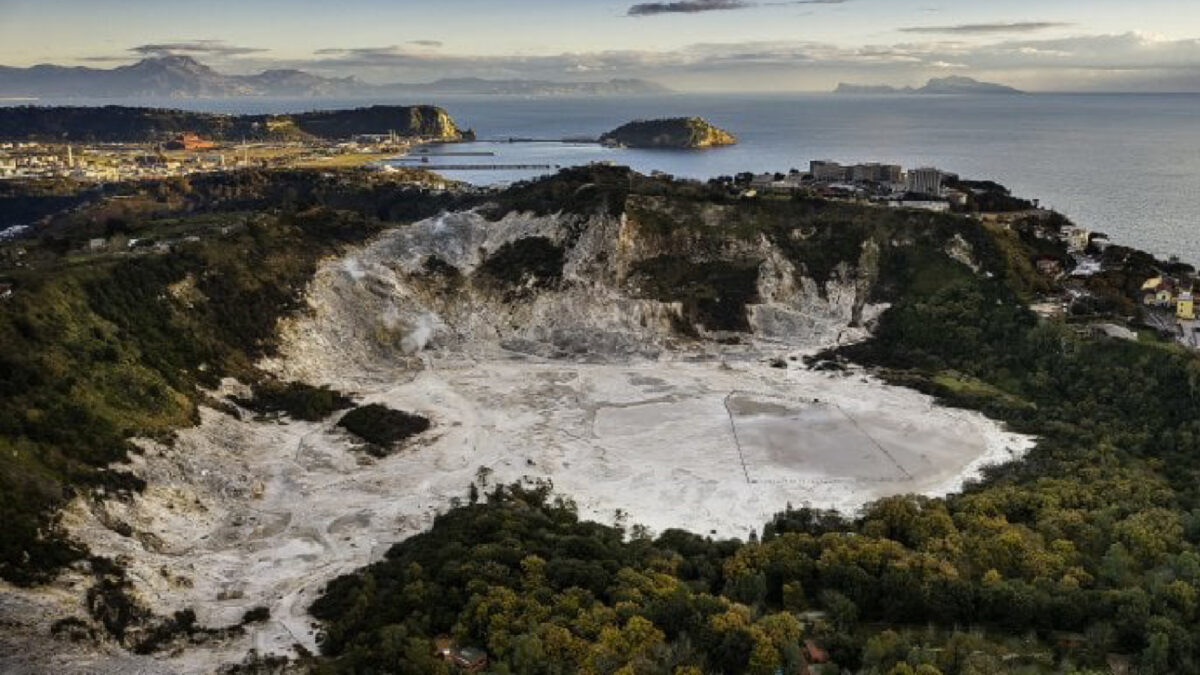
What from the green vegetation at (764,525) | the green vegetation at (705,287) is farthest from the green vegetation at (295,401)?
the green vegetation at (705,287)

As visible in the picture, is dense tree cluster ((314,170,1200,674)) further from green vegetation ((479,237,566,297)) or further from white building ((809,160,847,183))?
white building ((809,160,847,183))

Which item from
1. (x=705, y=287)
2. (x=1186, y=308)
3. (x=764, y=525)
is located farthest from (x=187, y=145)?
(x=764, y=525)

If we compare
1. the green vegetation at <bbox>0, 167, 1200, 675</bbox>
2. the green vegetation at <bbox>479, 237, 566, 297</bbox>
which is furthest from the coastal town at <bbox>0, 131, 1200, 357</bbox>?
the green vegetation at <bbox>479, 237, 566, 297</bbox>

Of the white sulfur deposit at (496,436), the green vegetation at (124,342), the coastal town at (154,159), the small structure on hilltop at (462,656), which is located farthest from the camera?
the coastal town at (154,159)

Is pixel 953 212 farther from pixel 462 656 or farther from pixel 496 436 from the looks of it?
pixel 462 656

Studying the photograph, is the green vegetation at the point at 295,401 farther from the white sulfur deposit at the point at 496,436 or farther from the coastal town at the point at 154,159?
the coastal town at the point at 154,159
